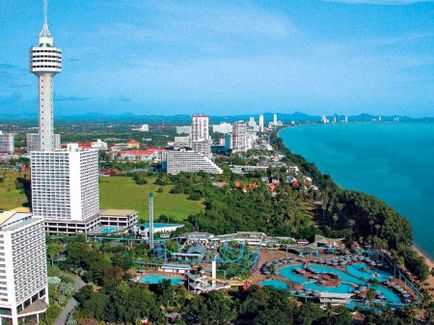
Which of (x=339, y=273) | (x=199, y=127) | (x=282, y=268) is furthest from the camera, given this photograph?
(x=199, y=127)

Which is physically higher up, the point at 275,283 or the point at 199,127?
the point at 199,127

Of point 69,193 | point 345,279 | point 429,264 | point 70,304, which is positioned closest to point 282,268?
point 345,279

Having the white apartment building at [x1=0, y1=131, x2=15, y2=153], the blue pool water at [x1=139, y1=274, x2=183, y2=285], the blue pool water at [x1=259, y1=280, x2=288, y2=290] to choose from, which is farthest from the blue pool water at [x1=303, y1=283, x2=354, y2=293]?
the white apartment building at [x1=0, y1=131, x2=15, y2=153]

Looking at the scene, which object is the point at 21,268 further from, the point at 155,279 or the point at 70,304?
the point at 155,279

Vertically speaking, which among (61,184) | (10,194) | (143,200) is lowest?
(143,200)

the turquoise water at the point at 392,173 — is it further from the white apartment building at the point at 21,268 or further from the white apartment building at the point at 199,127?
the white apartment building at the point at 21,268

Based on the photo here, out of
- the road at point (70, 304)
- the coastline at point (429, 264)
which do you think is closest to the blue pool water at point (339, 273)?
the coastline at point (429, 264)

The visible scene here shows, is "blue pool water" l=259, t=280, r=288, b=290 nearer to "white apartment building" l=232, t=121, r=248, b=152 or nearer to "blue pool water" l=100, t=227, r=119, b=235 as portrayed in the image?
"blue pool water" l=100, t=227, r=119, b=235
